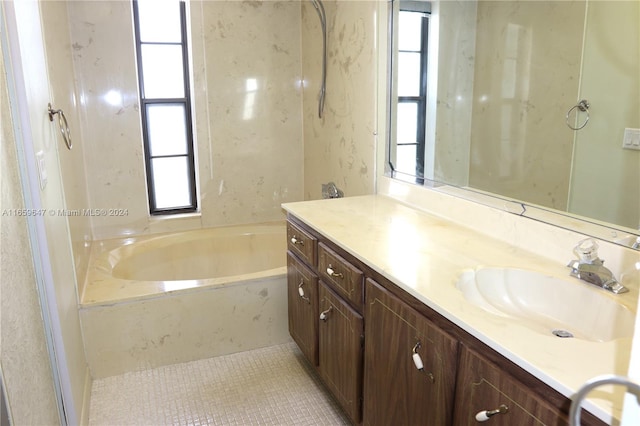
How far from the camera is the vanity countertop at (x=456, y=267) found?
2.92ft

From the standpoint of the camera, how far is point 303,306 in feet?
7.15

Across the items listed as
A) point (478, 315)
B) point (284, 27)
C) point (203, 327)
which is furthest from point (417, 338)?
point (284, 27)

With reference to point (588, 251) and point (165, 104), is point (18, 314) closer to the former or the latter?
point (588, 251)

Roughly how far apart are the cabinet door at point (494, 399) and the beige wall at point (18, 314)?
99 centimetres

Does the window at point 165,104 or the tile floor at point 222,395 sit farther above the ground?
the window at point 165,104

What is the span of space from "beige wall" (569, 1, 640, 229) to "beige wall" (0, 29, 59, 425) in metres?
1.60

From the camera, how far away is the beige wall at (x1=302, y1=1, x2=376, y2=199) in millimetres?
2453

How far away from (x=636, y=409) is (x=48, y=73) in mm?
2180

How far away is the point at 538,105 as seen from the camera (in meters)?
1.84

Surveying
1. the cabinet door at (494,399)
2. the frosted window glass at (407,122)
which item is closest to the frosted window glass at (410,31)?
the frosted window glass at (407,122)

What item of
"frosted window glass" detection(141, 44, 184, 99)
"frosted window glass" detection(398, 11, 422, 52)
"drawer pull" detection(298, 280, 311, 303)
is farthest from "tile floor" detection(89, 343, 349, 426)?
"frosted window glass" detection(141, 44, 184, 99)

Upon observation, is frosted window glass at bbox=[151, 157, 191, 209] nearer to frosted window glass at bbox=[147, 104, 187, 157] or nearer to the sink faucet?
frosted window glass at bbox=[147, 104, 187, 157]

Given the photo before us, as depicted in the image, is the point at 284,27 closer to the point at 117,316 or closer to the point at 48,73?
the point at 48,73

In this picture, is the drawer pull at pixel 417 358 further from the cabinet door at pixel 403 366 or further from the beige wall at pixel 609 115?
the beige wall at pixel 609 115
